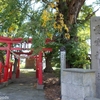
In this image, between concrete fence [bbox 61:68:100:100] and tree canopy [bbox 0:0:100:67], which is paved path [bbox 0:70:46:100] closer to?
tree canopy [bbox 0:0:100:67]

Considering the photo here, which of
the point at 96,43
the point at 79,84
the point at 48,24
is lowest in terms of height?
the point at 79,84

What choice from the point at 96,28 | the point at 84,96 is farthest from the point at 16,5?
the point at 84,96

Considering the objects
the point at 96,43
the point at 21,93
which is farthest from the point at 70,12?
the point at 21,93

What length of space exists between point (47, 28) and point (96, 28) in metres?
1.44

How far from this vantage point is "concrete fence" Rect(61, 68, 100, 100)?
387cm

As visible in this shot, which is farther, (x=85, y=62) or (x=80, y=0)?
(x=80, y=0)

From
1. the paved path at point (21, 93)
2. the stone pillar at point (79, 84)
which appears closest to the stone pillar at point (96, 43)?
the stone pillar at point (79, 84)

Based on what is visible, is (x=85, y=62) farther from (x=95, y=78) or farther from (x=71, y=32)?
(x=95, y=78)

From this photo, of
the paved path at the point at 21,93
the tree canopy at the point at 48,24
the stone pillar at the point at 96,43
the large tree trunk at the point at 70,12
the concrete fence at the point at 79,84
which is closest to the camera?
the concrete fence at the point at 79,84

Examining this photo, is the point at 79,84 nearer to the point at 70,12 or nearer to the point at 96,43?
the point at 96,43

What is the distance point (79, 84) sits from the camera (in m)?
3.94

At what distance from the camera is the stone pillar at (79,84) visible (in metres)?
3.87

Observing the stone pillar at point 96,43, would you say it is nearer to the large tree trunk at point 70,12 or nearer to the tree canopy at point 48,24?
the tree canopy at point 48,24

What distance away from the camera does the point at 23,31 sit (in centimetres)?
507
